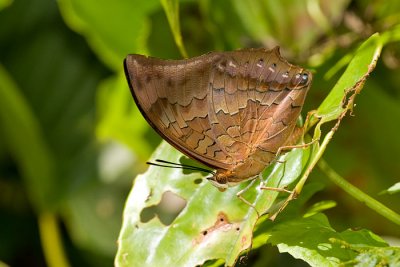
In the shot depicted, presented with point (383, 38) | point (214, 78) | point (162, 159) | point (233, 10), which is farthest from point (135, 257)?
point (233, 10)

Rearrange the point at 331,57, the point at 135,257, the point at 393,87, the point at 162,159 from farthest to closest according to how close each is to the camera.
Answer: the point at 393,87, the point at 331,57, the point at 162,159, the point at 135,257

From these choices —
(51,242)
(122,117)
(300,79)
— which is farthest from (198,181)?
(51,242)

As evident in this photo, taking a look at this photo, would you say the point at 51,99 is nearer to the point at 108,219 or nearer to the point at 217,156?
the point at 108,219

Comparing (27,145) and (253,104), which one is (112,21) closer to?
(27,145)

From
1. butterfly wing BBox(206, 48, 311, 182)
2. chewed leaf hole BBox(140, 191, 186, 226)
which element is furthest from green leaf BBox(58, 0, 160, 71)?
butterfly wing BBox(206, 48, 311, 182)

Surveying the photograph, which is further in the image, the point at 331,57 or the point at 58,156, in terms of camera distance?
the point at 58,156

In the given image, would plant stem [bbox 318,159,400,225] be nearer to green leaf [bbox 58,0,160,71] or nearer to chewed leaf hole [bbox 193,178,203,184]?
chewed leaf hole [bbox 193,178,203,184]

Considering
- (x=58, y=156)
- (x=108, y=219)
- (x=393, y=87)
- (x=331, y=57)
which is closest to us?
(x=331, y=57)
